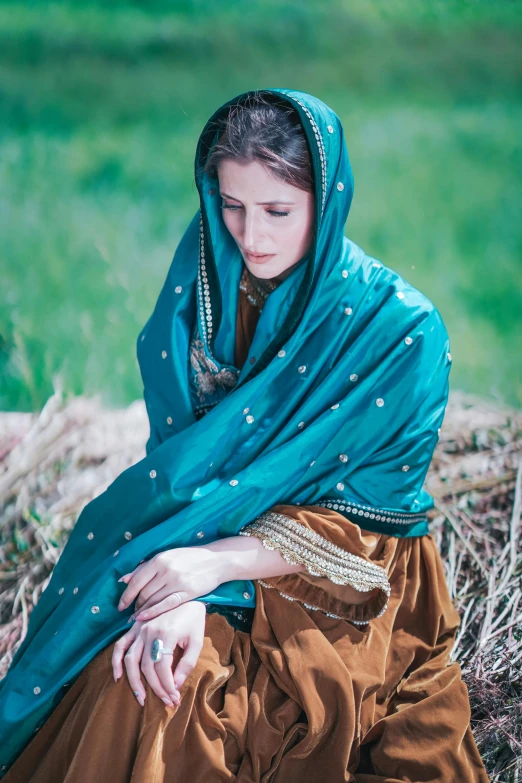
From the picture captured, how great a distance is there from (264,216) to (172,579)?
26.7 inches

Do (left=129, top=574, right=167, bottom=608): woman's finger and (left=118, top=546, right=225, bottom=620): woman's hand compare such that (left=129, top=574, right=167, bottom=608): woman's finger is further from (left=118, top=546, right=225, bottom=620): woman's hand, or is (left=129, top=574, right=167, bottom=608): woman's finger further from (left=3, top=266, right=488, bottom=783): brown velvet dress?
(left=3, top=266, right=488, bottom=783): brown velvet dress

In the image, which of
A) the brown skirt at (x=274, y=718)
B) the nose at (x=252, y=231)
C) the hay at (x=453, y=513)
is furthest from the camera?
the hay at (x=453, y=513)

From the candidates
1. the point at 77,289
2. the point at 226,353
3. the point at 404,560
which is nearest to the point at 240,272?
the point at 226,353

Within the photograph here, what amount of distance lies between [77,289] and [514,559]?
79.1 inches

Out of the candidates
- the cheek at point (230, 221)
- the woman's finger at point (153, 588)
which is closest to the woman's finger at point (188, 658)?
the woman's finger at point (153, 588)

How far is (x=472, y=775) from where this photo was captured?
60.4 inches

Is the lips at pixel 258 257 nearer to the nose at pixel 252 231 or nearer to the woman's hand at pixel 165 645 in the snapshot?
the nose at pixel 252 231

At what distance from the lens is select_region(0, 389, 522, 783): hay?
1.92 meters

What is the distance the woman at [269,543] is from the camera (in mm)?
1525

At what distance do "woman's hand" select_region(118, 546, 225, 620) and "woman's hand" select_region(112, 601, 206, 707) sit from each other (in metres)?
0.02

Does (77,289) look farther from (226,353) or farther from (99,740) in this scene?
(99,740)

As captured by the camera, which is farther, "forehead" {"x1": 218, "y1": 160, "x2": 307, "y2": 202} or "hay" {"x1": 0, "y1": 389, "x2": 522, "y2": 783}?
"hay" {"x1": 0, "y1": 389, "x2": 522, "y2": 783}

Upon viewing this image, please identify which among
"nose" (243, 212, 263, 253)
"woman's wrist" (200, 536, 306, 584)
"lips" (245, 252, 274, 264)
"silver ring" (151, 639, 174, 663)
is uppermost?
"nose" (243, 212, 263, 253)

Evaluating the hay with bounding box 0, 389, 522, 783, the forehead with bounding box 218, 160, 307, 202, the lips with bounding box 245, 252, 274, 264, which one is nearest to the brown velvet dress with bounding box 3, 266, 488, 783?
the hay with bounding box 0, 389, 522, 783
